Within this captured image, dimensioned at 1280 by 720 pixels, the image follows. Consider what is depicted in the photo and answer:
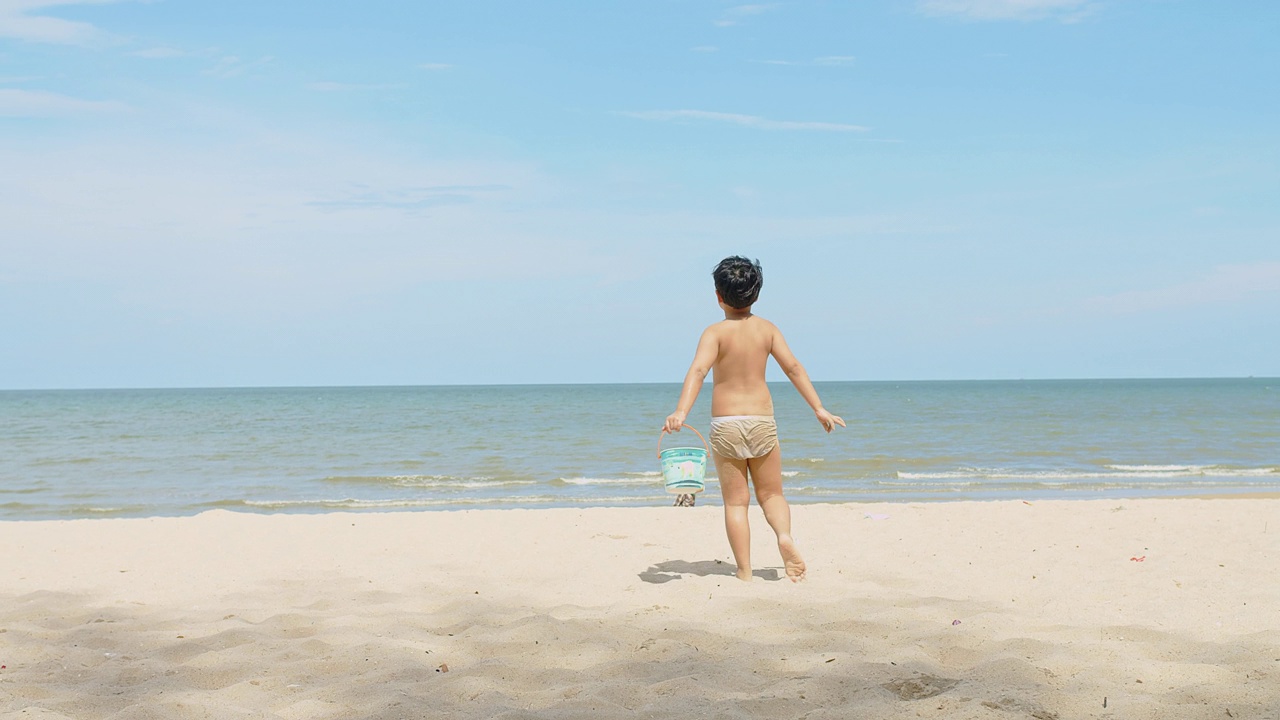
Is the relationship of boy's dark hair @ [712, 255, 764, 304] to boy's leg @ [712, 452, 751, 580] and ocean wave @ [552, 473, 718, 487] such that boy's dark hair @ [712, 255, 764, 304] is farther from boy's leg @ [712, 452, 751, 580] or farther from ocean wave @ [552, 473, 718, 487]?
ocean wave @ [552, 473, 718, 487]

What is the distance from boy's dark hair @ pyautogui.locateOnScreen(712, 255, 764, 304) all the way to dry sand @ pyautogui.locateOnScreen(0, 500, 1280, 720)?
1626mm

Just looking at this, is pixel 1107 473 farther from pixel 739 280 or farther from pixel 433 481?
pixel 739 280

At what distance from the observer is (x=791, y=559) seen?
573 cm

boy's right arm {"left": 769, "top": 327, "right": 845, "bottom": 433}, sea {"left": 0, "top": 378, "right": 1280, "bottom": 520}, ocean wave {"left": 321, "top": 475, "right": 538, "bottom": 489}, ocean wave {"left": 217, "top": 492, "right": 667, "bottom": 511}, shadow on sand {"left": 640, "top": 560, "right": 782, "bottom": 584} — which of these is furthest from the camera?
ocean wave {"left": 321, "top": 475, "right": 538, "bottom": 489}

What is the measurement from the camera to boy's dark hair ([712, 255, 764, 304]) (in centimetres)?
562

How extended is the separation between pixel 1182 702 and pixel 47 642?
15.9 feet

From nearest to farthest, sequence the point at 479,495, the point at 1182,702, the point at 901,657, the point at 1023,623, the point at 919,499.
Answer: the point at 1182,702 < the point at 901,657 < the point at 1023,623 < the point at 919,499 < the point at 479,495

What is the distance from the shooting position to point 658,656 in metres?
4.17

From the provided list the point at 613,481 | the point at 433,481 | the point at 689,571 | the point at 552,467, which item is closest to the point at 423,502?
the point at 433,481

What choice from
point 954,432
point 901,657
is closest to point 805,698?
point 901,657

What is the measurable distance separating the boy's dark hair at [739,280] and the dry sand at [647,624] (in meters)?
1.63

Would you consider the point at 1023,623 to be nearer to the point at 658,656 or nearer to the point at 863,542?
the point at 658,656

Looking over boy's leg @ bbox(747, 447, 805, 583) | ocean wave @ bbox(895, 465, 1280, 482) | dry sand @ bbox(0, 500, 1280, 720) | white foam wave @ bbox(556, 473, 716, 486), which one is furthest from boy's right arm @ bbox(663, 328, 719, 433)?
ocean wave @ bbox(895, 465, 1280, 482)

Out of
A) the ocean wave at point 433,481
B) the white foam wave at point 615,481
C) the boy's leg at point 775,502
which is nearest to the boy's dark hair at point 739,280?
the boy's leg at point 775,502
